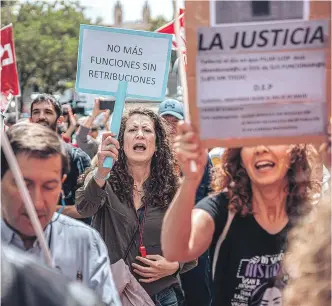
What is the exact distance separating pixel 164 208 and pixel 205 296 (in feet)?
4.53

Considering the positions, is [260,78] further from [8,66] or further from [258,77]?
[8,66]

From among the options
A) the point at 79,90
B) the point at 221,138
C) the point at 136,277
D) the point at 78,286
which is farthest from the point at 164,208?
the point at 78,286

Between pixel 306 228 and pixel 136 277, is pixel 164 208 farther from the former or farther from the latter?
pixel 306 228

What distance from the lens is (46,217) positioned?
2.79 metres

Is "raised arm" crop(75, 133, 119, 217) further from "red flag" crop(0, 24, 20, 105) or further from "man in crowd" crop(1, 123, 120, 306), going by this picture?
"red flag" crop(0, 24, 20, 105)

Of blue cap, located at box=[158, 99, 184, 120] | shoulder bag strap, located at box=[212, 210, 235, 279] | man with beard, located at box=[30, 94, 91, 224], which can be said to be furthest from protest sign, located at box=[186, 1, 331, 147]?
blue cap, located at box=[158, 99, 184, 120]

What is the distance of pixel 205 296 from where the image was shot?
5883 mm

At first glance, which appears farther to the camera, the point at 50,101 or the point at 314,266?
the point at 50,101

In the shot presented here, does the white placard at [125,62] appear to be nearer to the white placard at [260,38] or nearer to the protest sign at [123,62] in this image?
the protest sign at [123,62]

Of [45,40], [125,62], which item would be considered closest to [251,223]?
[125,62]

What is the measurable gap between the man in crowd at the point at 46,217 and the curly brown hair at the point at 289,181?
1.84ft

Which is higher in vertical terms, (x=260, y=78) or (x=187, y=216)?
(x=260, y=78)

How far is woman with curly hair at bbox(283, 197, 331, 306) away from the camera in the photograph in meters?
2.34

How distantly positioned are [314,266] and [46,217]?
2.92 ft
